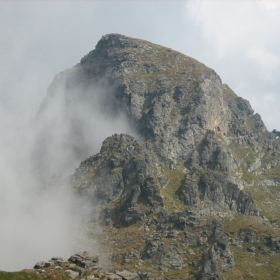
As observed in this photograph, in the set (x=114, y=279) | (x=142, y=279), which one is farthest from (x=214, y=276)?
(x=114, y=279)

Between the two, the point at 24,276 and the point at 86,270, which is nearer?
the point at 24,276

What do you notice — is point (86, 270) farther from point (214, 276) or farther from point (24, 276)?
point (214, 276)

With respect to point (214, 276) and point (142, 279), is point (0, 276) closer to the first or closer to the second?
point (142, 279)

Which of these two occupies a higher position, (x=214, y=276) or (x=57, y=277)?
(x=214, y=276)

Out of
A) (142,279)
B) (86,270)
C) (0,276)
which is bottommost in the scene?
(0,276)

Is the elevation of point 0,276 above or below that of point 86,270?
below

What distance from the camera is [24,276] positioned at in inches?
4936

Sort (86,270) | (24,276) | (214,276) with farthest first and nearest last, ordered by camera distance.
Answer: (214,276) < (86,270) < (24,276)

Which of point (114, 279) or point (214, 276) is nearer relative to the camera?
point (114, 279)

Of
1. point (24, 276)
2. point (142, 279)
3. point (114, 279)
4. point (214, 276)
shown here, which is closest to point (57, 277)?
point (24, 276)

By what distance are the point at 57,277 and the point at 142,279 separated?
A: 8068cm

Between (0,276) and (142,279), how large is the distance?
8855 cm

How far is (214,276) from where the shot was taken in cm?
19950

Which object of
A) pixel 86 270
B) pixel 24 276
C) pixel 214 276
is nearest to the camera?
pixel 24 276
